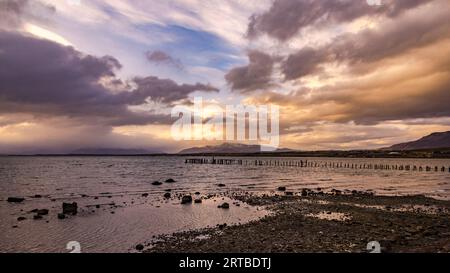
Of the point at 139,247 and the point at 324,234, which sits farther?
the point at 324,234

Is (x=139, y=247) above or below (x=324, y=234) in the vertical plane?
below

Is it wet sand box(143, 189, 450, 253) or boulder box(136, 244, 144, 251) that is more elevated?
wet sand box(143, 189, 450, 253)

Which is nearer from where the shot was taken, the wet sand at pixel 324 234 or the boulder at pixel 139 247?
the wet sand at pixel 324 234

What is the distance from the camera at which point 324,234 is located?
724 inches

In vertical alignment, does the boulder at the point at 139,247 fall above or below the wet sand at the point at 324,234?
below

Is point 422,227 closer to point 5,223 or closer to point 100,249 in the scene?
point 100,249

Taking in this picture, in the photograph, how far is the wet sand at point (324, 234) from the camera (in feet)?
51.4

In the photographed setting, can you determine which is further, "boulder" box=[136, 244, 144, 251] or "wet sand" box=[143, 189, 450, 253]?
"boulder" box=[136, 244, 144, 251]

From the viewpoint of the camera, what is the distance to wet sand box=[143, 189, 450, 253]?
15.7m

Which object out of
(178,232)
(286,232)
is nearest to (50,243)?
(178,232)
